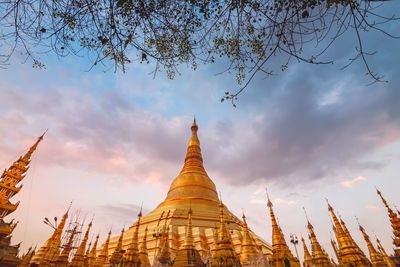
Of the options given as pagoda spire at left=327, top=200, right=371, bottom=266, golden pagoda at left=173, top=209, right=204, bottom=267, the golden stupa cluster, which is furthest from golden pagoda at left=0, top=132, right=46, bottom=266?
pagoda spire at left=327, top=200, right=371, bottom=266

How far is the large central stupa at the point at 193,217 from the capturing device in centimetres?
2445

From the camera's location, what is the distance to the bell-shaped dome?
36.8 meters

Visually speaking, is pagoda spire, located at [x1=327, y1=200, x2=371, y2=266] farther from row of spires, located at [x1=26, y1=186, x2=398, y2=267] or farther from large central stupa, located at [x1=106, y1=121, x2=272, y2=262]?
large central stupa, located at [x1=106, y1=121, x2=272, y2=262]

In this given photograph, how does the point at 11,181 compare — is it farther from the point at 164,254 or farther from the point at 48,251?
the point at 164,254

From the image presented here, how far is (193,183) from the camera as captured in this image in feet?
126

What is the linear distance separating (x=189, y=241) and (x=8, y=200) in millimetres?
32425

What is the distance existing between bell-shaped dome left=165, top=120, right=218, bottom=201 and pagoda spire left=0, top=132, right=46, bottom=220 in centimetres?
2329

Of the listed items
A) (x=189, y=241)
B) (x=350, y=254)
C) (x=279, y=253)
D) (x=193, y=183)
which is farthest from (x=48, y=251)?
(x=350, y=254)

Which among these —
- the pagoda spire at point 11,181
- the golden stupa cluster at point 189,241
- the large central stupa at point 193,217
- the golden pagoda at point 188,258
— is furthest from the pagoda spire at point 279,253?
the pagoda spire at point 11,181

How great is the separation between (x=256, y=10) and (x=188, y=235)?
13056 millimetres

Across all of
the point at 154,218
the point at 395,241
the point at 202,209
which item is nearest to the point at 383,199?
the point at 395,241

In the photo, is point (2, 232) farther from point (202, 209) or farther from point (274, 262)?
point (274, 262)

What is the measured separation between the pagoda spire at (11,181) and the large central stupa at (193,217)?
1551 cm

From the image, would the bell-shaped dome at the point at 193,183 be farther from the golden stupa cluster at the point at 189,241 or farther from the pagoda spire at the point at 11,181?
the pagoda spire at the point at 11,181
